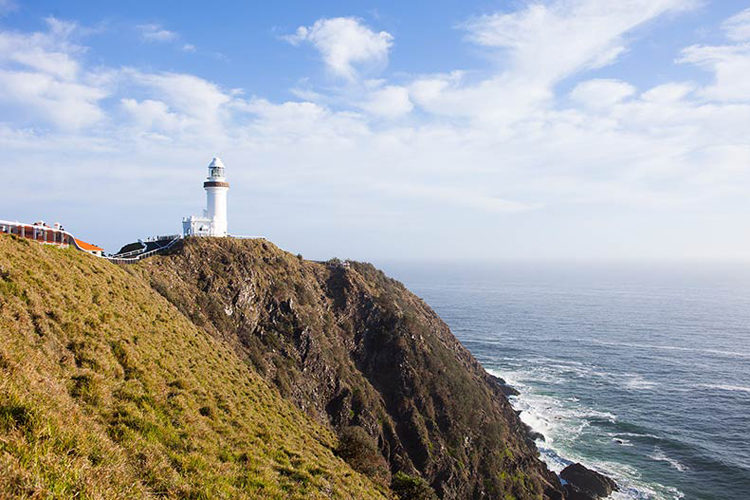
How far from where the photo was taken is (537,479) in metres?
50.2

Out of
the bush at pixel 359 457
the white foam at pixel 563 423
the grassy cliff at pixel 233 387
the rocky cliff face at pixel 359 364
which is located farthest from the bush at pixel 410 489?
the white foam at pixel 563 423

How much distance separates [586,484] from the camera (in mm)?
49000

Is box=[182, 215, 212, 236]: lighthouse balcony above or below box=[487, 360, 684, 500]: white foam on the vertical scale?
above

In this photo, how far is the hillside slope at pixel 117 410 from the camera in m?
7.84

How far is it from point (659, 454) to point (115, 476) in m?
68.2

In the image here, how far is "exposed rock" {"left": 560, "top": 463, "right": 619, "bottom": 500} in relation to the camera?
156ft

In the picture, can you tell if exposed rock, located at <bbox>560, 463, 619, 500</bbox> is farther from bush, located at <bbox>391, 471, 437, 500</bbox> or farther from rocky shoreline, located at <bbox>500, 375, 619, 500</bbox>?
bush, located at <bbox>391, 471, 437, 500</bbox>

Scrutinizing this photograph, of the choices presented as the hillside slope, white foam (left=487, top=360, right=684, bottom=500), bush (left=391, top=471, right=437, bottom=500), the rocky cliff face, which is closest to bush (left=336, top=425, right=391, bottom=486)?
the hillside slope

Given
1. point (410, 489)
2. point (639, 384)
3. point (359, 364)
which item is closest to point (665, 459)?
point (639, 384)

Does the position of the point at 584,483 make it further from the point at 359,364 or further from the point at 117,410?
the point at 117,410

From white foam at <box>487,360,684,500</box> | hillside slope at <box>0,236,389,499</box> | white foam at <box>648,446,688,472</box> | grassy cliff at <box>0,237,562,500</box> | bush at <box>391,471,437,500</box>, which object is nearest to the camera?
hillside slope at <box>0,236,389,499</box>

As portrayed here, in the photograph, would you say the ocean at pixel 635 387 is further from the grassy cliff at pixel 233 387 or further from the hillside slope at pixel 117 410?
the hillside slope at pixel 117 410

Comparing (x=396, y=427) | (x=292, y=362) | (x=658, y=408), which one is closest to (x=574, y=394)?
(x=658, y=408)

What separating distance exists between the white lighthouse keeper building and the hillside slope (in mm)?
31756
